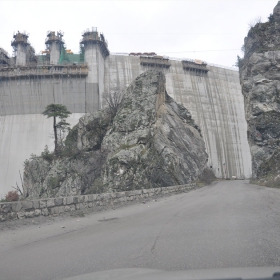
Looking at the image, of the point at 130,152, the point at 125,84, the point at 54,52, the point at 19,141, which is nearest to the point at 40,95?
the point at 19,141

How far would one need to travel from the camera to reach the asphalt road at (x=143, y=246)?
13.8 ft

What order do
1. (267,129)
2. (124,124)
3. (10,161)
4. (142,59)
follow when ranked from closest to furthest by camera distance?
1. (124,124)
2. (267,129)
3. (10,161)
4. (142,59)

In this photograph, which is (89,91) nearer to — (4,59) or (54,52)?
(54,52)

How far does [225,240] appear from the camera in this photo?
5410mm

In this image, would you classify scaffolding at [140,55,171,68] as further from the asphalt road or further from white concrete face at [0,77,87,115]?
the asphalt road

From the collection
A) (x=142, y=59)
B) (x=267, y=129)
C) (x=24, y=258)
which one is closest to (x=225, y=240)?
(x=24, y=258)

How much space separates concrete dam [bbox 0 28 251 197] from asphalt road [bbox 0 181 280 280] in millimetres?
40550

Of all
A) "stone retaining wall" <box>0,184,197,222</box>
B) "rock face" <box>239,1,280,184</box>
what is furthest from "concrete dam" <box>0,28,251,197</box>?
"stone retaining wall" <box>0,184,197,222</box>

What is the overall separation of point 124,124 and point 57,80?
28.7m

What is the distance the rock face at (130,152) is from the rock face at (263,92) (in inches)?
243

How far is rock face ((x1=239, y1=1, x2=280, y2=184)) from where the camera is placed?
1284 inches

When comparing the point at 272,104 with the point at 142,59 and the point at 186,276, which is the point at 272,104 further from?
the point at 186,276

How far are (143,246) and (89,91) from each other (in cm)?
4802

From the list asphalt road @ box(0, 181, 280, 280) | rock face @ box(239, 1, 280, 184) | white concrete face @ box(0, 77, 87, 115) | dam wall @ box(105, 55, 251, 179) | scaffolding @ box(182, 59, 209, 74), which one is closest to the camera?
asphalt road @ box(0, 181, 280, 280)
